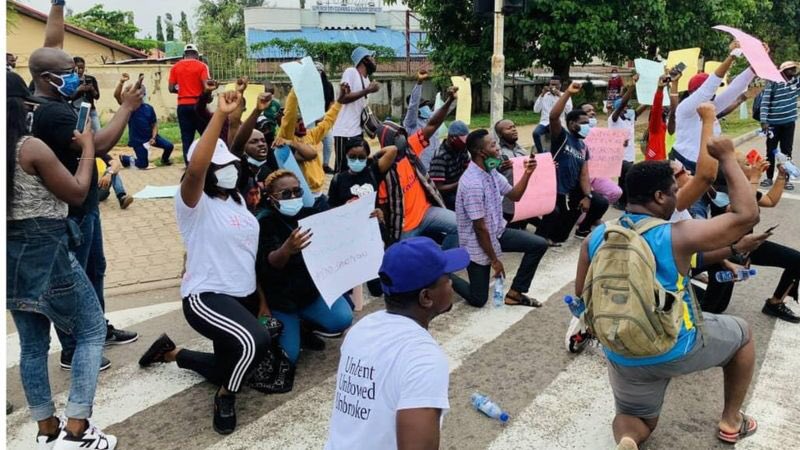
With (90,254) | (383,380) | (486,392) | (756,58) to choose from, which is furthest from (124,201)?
(383,380)

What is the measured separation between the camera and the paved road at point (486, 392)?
12.6 ft

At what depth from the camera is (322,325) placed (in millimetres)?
4891

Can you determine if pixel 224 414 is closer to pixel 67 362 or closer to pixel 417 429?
pixel 67 362

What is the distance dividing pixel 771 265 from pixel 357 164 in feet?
11.2

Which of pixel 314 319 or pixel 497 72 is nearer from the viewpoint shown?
pixel 314 319

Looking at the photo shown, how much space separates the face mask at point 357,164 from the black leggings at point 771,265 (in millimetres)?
2900

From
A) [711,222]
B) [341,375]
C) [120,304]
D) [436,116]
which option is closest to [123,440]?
[341,375]

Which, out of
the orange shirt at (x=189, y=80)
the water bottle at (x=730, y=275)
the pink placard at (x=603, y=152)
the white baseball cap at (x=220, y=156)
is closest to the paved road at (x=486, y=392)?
the water bottle at (x=730, y=275)

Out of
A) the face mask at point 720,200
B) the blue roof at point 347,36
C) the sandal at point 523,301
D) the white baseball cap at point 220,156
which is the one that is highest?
the blue roof at point 347,36

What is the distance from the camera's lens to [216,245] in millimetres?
3990

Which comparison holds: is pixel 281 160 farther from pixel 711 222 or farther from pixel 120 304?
pixel 711 222

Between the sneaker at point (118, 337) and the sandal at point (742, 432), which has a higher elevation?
the sneaker at point (118, 337)

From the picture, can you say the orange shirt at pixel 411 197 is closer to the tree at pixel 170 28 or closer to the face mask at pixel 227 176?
the face mask at pixel 227 176

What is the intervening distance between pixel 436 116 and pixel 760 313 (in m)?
3.55
